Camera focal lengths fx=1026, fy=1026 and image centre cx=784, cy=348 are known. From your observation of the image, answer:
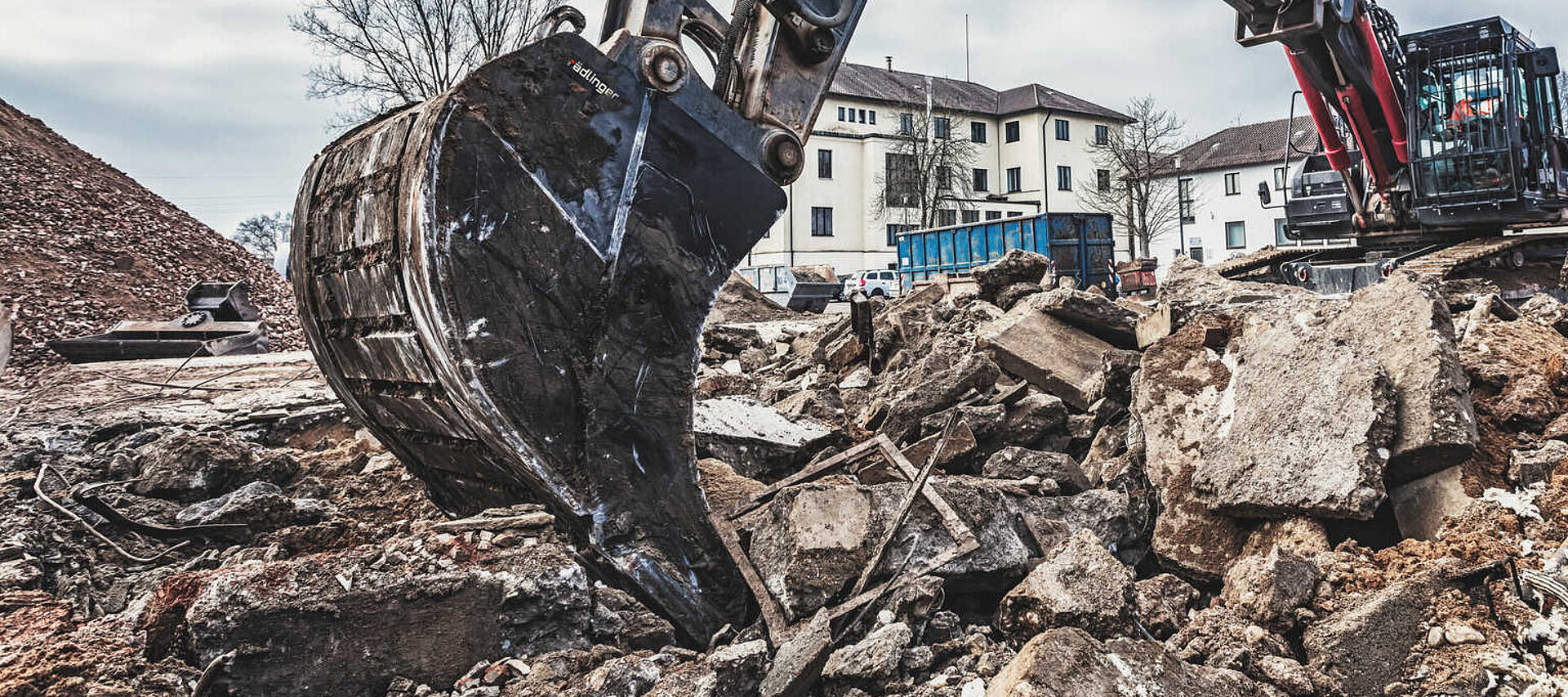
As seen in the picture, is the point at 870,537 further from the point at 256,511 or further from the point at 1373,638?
the point at 256,511

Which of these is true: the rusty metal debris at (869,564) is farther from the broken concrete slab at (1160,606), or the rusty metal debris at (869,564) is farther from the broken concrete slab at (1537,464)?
the broken concrete slab at (1537,464)

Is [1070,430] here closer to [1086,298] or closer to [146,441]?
[1086,298]

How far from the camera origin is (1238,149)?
46.2 metres

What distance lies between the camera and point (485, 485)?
3.01 m

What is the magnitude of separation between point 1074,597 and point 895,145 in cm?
4124

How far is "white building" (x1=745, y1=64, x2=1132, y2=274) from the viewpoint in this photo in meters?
41.2

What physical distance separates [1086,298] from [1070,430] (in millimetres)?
1335

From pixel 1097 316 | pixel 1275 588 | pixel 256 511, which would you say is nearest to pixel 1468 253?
pixel 1097 316

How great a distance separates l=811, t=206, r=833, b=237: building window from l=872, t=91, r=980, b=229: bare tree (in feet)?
6.90

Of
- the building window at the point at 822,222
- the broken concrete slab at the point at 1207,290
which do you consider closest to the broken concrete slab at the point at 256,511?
the broken concrete slab at the point at 1207,290

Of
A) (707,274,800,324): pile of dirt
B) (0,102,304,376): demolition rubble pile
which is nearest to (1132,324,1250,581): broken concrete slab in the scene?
(0,102,304,376): demolition rubble pile

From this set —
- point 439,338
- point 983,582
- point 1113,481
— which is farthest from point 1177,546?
point 439,338

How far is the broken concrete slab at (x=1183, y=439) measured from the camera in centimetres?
373

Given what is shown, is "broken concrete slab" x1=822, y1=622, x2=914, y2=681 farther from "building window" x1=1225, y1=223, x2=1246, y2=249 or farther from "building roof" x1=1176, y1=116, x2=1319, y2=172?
"building window" x1=1225, y1=223, x2=1246, y2=249
